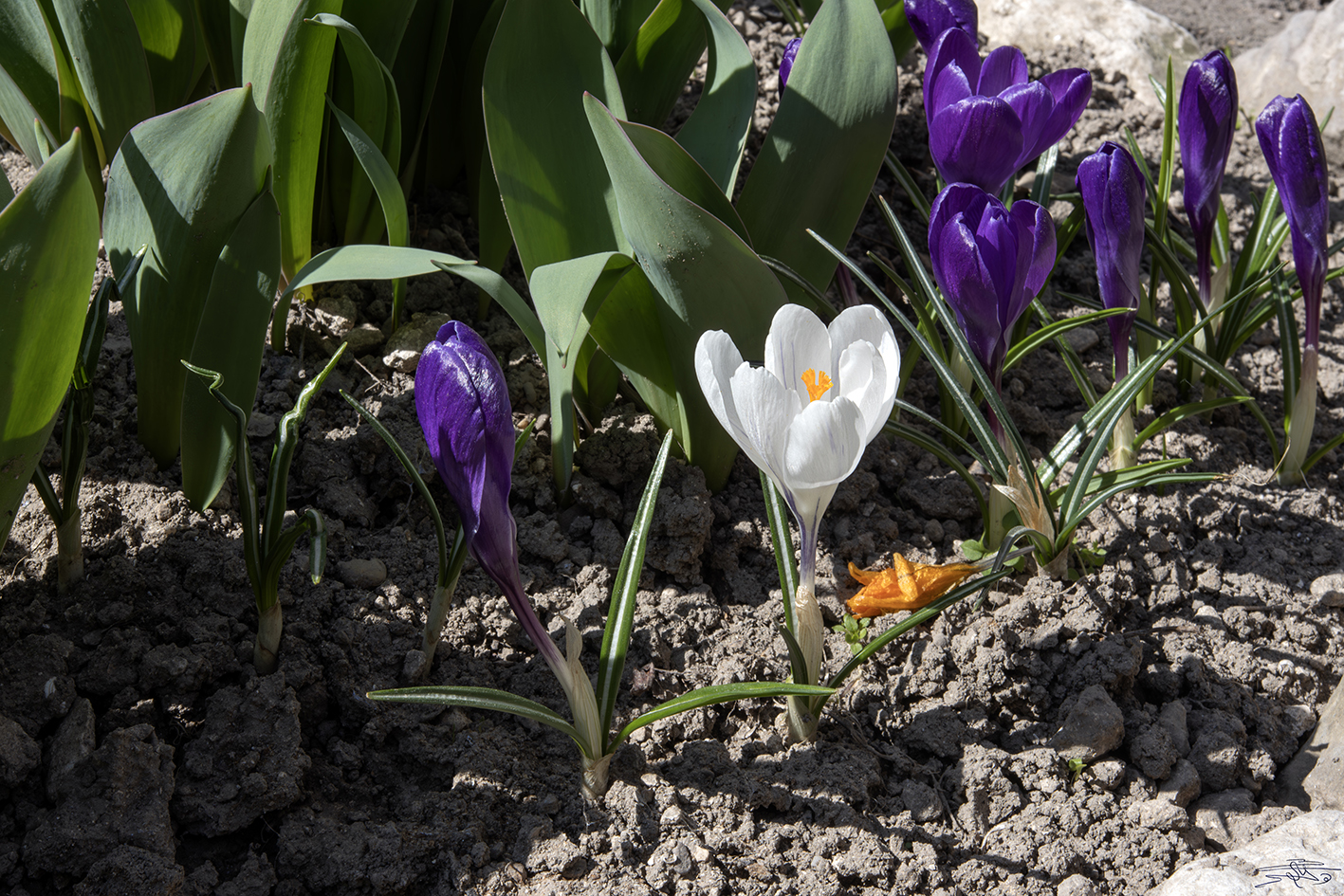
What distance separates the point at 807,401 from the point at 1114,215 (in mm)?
777

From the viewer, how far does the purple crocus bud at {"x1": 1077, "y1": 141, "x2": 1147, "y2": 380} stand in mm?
1610

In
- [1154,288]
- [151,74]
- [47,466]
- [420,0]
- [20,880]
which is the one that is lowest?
[20,880]

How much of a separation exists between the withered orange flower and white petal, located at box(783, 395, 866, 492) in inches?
14.1

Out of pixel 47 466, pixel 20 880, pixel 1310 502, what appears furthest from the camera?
pixel 1310 502

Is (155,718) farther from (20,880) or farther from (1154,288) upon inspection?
(1154,288)

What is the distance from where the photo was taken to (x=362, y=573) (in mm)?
1565

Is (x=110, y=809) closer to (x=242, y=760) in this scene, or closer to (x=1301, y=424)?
(x=242, y=760)

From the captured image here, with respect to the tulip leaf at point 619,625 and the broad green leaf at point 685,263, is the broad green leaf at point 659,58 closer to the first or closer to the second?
the broad green leaf at point 685,263

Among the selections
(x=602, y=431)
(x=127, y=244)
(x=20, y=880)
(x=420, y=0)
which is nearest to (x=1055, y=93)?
(x=602, y=431)

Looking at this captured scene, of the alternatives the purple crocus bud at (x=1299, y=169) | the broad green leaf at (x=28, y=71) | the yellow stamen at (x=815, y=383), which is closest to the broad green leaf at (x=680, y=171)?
the yellow stamen at (x=815, y=383)

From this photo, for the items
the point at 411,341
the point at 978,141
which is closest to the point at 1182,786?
the point at 978,141

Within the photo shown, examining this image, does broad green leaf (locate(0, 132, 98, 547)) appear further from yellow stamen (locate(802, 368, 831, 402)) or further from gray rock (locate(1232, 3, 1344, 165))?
gray rock (locate(1232, 3, 1344, 165))

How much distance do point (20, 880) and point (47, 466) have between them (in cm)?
71

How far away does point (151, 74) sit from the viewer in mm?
1993
